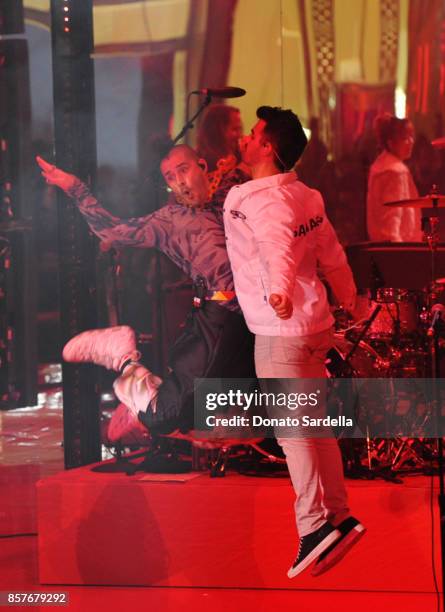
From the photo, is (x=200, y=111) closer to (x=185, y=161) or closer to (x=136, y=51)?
(x=185, y=161)

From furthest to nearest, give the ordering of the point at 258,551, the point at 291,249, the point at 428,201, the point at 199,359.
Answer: the point at 199,359 → the point at 428,201 → the point at 258,551 → the point at 291,249

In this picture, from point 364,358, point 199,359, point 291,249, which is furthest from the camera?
point 364,358

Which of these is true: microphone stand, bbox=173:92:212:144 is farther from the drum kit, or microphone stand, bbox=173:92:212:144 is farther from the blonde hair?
the blonde hair

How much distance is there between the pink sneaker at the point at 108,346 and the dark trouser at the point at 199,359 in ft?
0.61

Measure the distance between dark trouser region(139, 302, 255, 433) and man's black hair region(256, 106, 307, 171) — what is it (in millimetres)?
804

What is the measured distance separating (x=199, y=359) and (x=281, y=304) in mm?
1112

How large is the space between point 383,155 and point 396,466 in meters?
1.87

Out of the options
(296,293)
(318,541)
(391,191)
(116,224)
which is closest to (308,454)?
(318,541)

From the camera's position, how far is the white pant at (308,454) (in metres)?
3.38

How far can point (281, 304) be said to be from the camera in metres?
3.11

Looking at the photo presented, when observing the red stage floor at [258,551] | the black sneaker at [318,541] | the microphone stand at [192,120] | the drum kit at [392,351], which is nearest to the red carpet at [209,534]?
the red stage floor at [258,551]

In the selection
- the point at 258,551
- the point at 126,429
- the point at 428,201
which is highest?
the point at 428,201

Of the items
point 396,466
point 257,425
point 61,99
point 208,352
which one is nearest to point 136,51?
point 61,99

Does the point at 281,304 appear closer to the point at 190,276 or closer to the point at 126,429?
the point at 190,276
